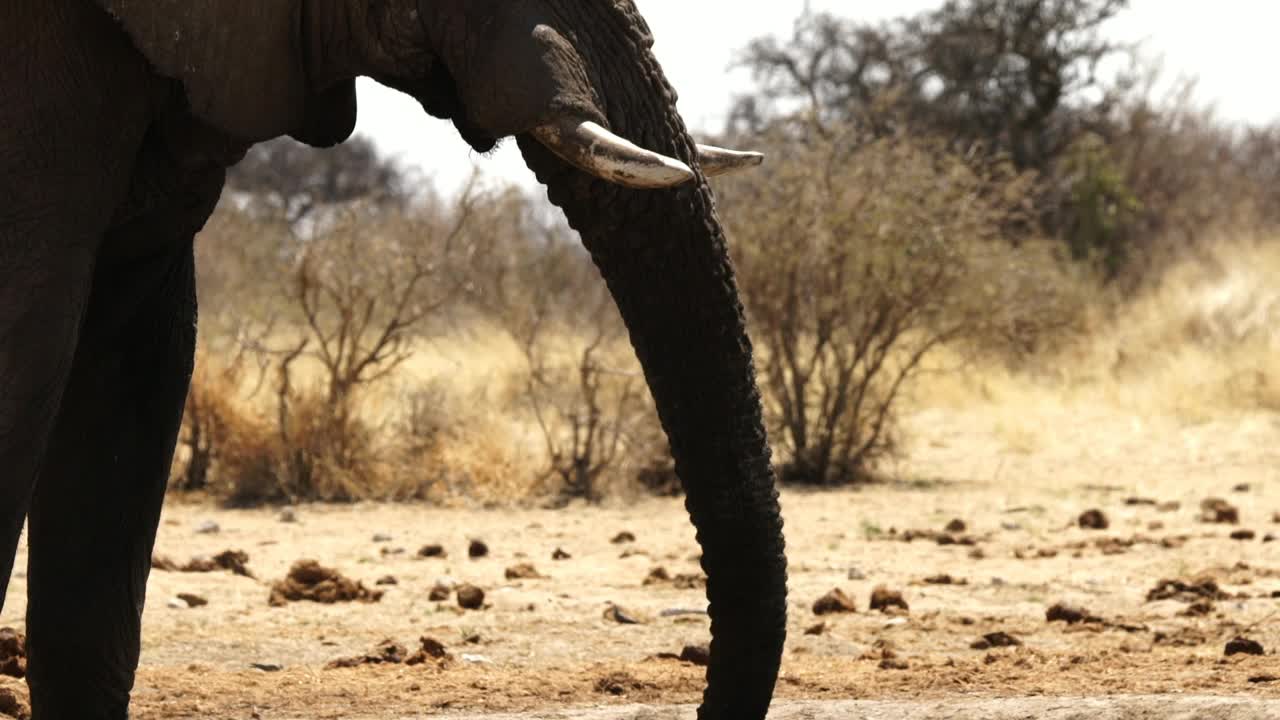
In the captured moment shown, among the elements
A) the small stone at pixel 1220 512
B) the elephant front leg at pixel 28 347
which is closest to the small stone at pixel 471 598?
the elephant front leg at pixel 28 347

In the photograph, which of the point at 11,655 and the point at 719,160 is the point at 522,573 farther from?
the point at 719,160

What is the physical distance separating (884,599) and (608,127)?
4.98m

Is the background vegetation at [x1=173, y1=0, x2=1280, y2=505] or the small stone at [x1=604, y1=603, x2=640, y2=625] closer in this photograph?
the small stone at [x1=604, y1=603, x2=640, y2=625]

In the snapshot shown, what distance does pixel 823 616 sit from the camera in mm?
8227

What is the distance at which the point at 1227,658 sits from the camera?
665 cm

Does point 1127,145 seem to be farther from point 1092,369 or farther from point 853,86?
point 1092,369

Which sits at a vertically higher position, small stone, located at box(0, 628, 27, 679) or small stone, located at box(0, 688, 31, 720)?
small stone, located at box(0, 628, 27, 679)

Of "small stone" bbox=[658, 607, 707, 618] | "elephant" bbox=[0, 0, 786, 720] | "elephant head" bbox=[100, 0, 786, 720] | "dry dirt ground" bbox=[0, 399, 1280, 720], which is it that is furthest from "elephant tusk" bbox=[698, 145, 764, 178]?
"small stone" bbox=[658, 607, 707, 618]

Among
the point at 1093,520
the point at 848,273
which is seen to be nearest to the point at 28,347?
the point at 1093,520

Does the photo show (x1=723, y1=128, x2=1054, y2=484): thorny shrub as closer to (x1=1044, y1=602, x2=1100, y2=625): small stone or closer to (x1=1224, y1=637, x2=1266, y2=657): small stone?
(x1=1044, y1=602, x2=1100, y2=625): small stone

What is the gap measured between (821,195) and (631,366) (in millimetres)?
1861

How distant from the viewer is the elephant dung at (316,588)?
8555mm

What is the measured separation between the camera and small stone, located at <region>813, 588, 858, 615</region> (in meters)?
8.27

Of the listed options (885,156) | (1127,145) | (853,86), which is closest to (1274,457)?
(885,156)
